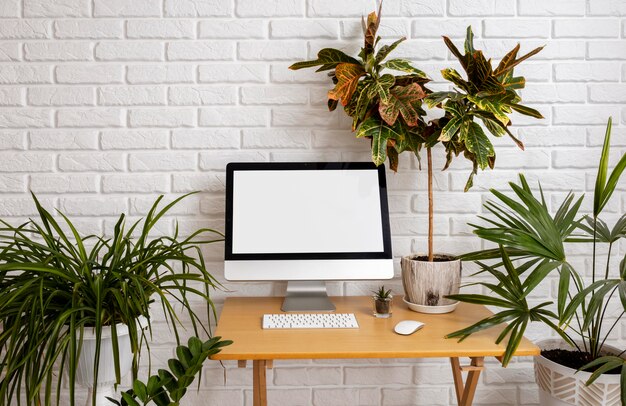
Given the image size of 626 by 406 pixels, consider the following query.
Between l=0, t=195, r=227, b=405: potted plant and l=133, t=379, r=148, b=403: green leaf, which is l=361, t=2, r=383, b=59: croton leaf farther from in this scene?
l=133, t=379, r=148, b=403: green leaf

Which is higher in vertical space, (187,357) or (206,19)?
(206,19)

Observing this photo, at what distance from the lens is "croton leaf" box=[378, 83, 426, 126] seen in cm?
157

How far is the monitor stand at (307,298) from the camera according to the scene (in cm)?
166

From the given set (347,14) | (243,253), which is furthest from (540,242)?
(347,14)

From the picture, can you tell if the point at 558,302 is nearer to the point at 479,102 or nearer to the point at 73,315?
the point at 479,102

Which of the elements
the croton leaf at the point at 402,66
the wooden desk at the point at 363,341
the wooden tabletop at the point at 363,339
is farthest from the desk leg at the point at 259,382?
the croton leaf at the point at 402,66

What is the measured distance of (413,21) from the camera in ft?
6.18

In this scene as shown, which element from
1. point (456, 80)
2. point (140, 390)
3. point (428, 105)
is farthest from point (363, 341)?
point (456, 80)

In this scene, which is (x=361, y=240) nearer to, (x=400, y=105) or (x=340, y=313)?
(x=340, y=313)

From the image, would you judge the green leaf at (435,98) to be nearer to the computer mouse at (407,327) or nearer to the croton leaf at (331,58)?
the croton leaf at (331,58)

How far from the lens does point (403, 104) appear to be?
5.22 ft

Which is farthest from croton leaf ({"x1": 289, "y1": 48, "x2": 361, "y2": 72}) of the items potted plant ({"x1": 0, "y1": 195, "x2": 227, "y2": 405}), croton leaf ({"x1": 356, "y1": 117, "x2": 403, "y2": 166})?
potted plant ({"x1": 0, "y1": 195, "x2": 227, "y2": 405})

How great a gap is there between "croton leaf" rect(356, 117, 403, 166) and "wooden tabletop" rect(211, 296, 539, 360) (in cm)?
52

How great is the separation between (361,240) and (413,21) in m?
0.85
